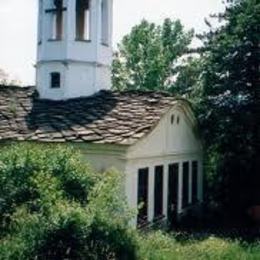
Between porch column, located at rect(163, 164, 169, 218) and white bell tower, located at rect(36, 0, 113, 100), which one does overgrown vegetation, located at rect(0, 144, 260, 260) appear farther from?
white bell tower, located at rect(36, 0, 113, 100)

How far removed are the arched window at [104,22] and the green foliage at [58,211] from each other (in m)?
10.8

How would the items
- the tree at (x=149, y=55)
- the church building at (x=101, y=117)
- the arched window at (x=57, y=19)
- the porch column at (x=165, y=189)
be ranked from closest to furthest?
1. the church building at (x=101, y=117)
2. the porch column at (x=165, y=189)
3. the arched window at (x=57, y=19)
4. the tree at (x=149, y=55)

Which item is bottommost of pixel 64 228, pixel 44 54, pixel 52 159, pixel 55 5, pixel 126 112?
pixel 64 228

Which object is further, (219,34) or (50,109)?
(219,34)

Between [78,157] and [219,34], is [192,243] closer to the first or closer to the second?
[78,157]

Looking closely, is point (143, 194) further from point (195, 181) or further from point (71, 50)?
point (71, 50)

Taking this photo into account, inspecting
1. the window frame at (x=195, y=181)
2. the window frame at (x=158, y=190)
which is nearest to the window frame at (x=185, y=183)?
the window frame at (x=195, y=181)

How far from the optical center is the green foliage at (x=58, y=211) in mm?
11312

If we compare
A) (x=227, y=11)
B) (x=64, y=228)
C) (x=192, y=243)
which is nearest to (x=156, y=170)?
(x=192, y=243)

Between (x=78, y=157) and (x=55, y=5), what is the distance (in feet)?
35.7

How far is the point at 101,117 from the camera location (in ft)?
65.5

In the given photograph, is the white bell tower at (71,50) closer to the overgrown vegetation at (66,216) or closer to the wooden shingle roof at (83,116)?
the wooden shingle roof at (83,116)

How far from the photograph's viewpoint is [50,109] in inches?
857

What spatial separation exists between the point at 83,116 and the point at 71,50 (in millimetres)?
4103
